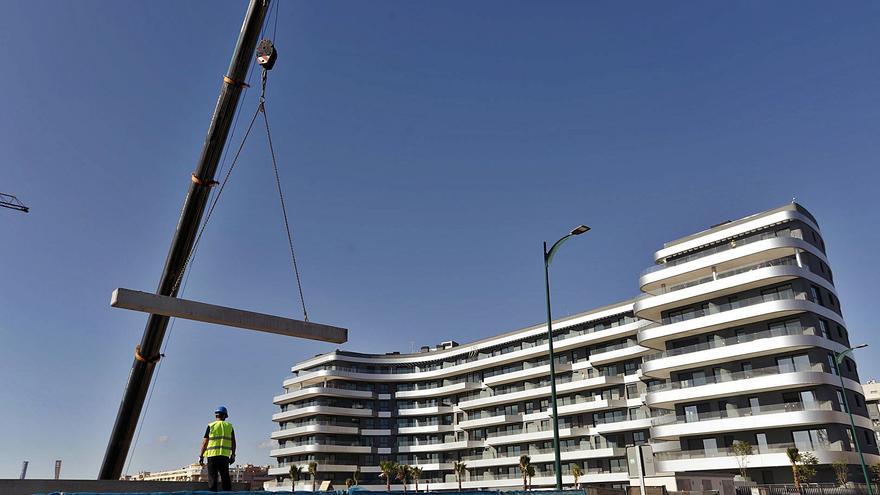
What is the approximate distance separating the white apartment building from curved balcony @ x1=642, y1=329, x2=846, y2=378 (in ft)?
0.35

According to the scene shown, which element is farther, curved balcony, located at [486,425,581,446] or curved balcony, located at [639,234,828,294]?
curved balcony, located at [486,425,581,446]

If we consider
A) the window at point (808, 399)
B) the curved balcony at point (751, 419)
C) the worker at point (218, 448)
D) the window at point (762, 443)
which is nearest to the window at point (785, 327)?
the window at point (808, 399)

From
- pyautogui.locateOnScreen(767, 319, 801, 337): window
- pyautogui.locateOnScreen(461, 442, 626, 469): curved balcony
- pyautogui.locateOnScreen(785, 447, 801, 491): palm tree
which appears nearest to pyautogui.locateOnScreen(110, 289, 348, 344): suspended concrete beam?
pyautogui.locateOnScreen(785, 447, 801, 491): palm tree

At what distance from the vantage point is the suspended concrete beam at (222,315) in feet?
51.7

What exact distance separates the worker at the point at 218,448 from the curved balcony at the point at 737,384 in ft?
144

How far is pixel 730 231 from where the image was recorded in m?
53.2

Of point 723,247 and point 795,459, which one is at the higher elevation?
point 723,247

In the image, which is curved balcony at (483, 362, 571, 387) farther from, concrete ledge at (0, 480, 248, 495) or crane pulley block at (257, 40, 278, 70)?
concrete ledge at (0, 480, 248, 495)

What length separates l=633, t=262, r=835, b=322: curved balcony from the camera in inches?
1871

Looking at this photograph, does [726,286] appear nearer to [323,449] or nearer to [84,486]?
[84,486]

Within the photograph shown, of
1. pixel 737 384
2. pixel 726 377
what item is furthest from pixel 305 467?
pixel 737 384

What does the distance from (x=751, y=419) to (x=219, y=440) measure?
4414 centimetres

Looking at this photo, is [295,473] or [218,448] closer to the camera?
[218,448]

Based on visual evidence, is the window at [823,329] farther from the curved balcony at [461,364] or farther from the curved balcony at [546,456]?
the curved balcony at [546,456]
